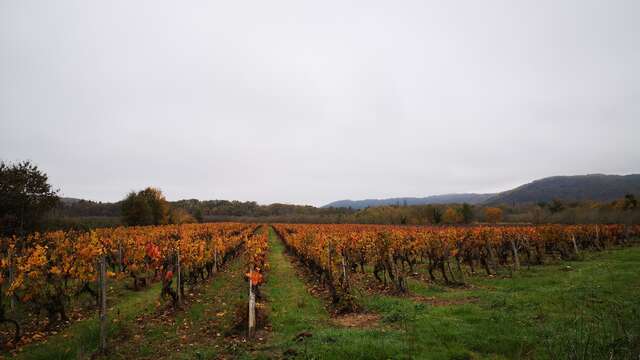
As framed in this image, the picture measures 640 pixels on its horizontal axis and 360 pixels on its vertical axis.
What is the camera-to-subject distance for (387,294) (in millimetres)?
13945

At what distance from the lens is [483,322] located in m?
9.05

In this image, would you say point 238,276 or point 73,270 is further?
point 238,276

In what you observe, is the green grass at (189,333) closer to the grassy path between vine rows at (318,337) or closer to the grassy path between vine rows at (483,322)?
the grassy path between vine rows at (318,337)

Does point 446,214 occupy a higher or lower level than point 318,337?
higher

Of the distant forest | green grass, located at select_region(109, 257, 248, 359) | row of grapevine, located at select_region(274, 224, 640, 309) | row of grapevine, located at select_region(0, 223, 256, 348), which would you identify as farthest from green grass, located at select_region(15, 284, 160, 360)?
the distant forest

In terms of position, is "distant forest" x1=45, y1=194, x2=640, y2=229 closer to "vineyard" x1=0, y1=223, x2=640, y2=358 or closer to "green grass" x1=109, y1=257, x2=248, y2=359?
"vineyard" x1=0, y1=223, x2=640, y2=358

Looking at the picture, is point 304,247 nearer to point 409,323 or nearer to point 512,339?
point 409,323

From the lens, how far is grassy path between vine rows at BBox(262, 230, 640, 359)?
7.02 m

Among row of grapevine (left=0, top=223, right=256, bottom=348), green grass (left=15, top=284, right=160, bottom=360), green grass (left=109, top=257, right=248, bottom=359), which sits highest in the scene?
row of grapevine (left=0, top=223, right=256, bottom=348)

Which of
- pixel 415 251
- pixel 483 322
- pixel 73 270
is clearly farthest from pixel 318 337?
pixel 415 251

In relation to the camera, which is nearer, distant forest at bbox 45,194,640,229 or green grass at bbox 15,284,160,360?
green grass at bbox 15,284,160,360

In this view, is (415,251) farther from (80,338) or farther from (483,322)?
(80,338)

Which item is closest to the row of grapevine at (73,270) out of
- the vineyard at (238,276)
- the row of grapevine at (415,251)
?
the vineyard at (238,276)

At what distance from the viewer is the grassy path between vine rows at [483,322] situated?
7020 millimetres
